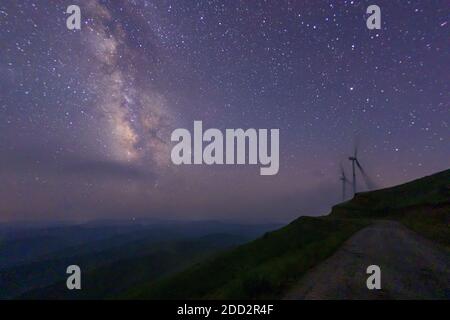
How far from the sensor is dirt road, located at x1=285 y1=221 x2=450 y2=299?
35.5ft

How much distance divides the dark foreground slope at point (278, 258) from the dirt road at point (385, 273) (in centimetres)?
92

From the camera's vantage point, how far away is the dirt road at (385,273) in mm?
10828

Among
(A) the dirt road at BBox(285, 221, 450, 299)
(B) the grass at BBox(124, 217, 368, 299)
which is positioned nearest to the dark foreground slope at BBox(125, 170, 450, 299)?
(B) the grass at BBox(124, 217, 368, 299)

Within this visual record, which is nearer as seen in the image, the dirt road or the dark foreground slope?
the dirt road

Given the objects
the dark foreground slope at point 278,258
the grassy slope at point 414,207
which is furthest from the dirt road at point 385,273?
the grassy slope at point 414,207

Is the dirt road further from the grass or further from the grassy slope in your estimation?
the grassy slope

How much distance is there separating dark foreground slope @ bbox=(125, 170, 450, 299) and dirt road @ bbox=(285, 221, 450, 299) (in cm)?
92

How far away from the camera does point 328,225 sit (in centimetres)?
3075

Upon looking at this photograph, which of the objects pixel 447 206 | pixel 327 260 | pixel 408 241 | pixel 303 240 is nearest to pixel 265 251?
pixel 303 240

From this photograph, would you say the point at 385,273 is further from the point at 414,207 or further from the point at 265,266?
the point at 414,207

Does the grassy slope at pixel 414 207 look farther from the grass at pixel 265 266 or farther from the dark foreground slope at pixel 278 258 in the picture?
the grass at pixel 265 266
